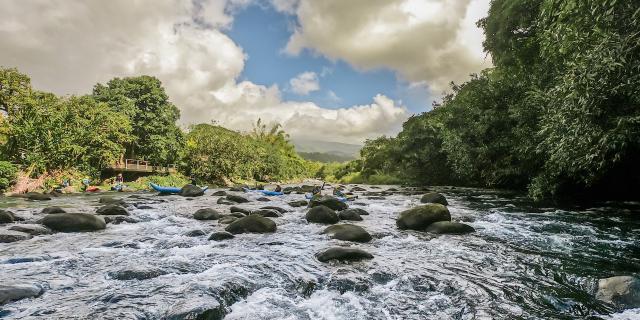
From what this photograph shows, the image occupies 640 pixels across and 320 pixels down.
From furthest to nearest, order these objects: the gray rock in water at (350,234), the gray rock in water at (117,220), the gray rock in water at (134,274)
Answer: the gray rock in water at (117,220) < the gray rock in water at (350,234) < the gray rock in water at (134,274)

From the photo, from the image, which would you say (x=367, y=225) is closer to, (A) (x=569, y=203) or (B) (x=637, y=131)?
(B) (x=637, y=131)

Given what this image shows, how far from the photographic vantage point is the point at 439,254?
887 centimetres

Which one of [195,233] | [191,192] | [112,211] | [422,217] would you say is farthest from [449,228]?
[191,192]

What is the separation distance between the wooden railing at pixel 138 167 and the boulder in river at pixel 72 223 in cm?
2676

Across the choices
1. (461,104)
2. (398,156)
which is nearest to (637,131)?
(461,104)

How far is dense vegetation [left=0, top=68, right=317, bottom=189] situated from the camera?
27.6 m

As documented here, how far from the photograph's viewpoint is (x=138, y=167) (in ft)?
129

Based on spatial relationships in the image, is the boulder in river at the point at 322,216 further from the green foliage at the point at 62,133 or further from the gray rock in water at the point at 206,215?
the green foliage at the point at 62,133

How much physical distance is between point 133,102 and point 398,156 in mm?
31661

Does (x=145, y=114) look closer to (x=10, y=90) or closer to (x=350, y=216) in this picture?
(x=10, y=90)

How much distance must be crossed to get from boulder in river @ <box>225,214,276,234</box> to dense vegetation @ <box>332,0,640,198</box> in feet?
31.6

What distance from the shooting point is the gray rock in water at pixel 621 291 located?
5605 millimetres

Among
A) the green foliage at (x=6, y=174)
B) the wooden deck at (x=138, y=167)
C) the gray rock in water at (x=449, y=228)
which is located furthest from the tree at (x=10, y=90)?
the gray rock in water at (x=449, y=228)

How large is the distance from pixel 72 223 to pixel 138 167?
3044 centimetres
